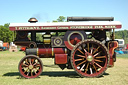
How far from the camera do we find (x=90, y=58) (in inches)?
357

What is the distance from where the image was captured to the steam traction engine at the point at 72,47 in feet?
29.6

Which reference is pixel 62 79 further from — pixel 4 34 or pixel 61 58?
pixel 4 34

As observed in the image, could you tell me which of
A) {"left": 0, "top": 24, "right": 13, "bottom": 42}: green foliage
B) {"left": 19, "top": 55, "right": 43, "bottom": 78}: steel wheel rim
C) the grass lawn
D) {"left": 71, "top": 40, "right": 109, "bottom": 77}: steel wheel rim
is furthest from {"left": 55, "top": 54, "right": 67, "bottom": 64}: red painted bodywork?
{"left": 0, "top": 24, "right": 13, "bottom": 42}: green foliage

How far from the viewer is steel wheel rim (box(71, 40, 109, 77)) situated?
A: 29.4ft

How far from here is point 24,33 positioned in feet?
32.8

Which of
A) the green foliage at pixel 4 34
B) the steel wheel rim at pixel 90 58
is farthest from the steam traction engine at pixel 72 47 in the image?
the green foliage at pixel 4 34

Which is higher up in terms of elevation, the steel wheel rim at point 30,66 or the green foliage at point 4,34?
the green foliage at point 4,34

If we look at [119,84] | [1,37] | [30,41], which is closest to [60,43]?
[30,41]

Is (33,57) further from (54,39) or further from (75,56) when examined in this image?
(75,56)

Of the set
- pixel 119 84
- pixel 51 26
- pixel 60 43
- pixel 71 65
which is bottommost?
pixel 119 84

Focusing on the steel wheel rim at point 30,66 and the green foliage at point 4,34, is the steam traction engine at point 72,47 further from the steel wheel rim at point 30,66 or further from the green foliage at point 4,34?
the green foliage at point 4,34

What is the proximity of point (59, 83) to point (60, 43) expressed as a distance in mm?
2475

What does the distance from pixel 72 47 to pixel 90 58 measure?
1057mm

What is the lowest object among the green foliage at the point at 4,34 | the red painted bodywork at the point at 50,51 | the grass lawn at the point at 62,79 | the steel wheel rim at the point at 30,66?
the grass lawn at the point at 62,79
